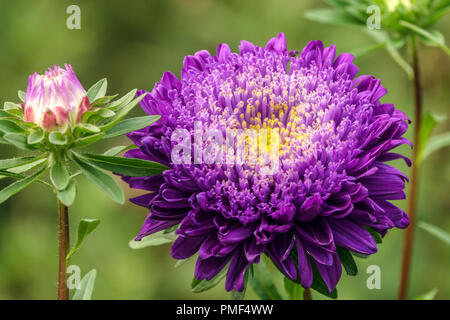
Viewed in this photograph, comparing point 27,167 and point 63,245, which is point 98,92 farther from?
point 63,245

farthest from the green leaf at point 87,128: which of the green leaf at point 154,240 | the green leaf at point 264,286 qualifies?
the green leaf at point 264,286

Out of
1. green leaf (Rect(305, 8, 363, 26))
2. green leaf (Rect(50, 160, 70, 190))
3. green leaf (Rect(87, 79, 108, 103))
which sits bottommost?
green leaf (Rect(50, 160, 70, 190))

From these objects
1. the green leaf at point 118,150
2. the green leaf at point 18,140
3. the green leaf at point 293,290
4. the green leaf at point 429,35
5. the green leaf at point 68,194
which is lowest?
the green leaf at point 293,290

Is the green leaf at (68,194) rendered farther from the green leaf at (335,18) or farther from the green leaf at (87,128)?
the green leaf at (335,18)

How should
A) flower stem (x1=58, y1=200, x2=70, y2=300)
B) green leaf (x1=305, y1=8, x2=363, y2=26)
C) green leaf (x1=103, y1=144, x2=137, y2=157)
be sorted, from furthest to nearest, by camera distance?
1. green leaf (x1=305, y1=8, x2=363, y2=26)
2. green leaf (x1=103, y1=144, x2=137, y2=157)
3. flower stem (x1=58, y1=200, x2=70, y2=300)

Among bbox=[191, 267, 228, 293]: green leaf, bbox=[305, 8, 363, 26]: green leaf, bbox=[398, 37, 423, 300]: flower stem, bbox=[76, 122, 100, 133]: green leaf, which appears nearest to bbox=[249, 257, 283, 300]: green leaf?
bbox=[191, 267, 228, 293]: green leaf

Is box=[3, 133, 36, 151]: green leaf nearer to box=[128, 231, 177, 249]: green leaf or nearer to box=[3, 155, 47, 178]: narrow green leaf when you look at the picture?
box=[3, 155, 47, 178]: narrow green leaf
